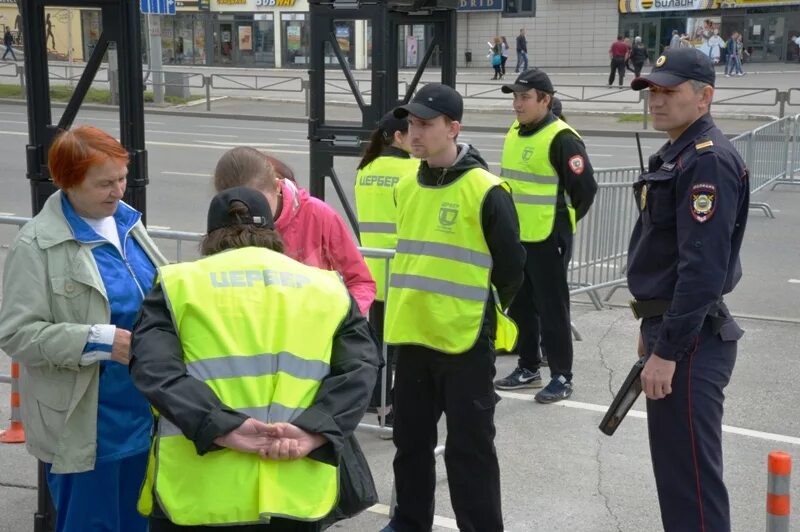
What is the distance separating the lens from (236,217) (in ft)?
10.1

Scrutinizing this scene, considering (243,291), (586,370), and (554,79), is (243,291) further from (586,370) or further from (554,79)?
(554,79)

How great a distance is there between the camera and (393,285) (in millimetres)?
4805

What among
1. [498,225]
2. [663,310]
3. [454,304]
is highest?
[498,225]

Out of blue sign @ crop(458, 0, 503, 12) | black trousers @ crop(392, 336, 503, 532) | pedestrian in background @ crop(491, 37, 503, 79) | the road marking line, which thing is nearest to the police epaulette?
black trousers @ crop(392, 336, 503, 532)

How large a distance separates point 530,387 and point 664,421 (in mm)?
3260

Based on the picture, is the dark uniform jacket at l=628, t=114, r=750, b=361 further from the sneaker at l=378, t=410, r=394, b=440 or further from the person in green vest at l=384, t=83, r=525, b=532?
the sneaker at l=378, t=410, r=394, b=440

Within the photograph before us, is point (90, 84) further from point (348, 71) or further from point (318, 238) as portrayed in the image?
point (348, 71)

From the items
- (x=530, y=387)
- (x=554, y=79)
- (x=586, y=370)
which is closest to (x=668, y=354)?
(x=530, y=387)

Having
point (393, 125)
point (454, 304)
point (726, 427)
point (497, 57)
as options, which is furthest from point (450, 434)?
point (497, 57)

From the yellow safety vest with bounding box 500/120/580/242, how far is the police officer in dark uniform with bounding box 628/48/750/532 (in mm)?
2786

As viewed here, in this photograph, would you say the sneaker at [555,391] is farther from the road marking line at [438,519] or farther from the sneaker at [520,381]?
the road marking line at [438,519]

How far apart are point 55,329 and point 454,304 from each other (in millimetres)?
1698

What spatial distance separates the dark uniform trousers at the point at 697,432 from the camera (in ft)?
12.7

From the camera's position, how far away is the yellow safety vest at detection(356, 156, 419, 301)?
6.02 m
